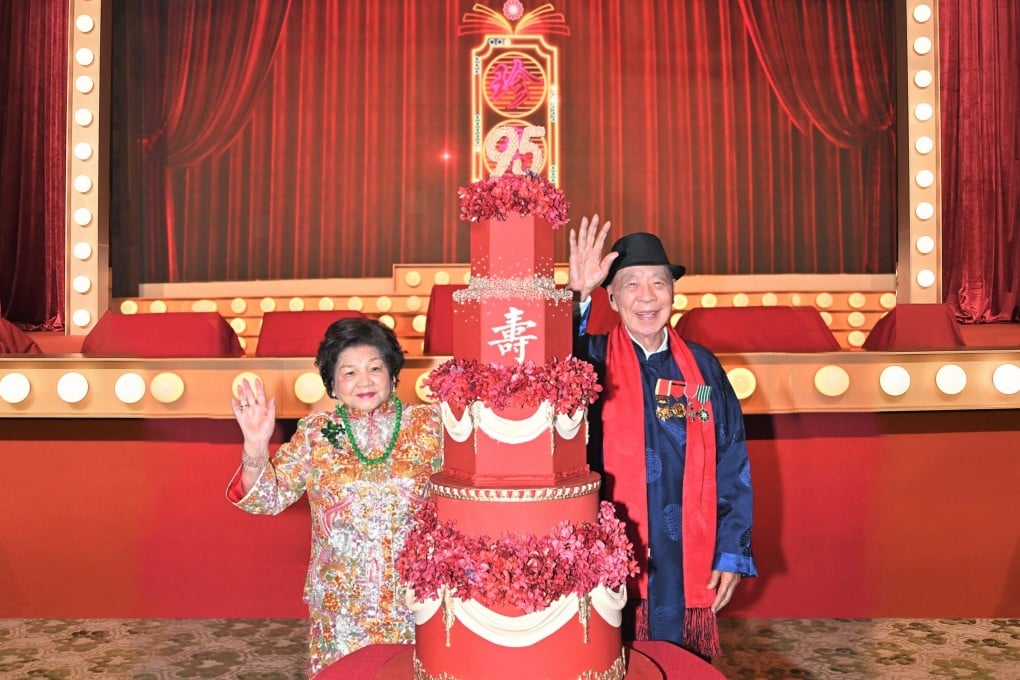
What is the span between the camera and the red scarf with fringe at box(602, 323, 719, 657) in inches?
73.5

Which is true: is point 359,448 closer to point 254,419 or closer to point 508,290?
point 254,419

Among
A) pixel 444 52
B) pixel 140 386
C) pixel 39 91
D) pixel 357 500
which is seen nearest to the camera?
pixel 357 500

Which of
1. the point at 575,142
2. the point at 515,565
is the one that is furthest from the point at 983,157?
the point at 515,565

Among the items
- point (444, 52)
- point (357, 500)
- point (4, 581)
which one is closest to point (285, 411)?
point (357, 500)

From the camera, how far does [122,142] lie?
6812 millimetres

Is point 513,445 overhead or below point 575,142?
below

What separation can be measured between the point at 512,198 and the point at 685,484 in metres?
0.84

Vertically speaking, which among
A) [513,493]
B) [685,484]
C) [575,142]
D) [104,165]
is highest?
[575,142]

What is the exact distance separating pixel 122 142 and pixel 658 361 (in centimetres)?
619

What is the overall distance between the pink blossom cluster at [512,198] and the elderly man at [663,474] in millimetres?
425

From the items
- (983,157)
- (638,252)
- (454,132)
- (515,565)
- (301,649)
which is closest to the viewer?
(515,565)

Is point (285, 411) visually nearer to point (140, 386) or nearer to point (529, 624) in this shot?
point (140, 386)

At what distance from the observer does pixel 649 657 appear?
1538mm

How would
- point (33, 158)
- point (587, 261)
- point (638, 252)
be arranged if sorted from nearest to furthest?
point (587, 261), point (638, 252), point (33, 158)
